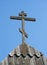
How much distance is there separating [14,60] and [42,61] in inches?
37.2

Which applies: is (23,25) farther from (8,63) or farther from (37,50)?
(8,63)

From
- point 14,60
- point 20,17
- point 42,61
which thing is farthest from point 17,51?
point 20,17

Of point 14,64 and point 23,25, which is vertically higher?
point 23,25

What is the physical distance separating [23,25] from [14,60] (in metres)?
1.49

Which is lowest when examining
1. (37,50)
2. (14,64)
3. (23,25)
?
(14,64)

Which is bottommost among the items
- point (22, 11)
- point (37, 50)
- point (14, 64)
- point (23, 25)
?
point (14, 64)

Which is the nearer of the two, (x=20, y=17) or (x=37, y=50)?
(x=37, y=50)

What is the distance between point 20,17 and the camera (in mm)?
8805

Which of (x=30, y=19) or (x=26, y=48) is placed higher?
(x=30, y=19)

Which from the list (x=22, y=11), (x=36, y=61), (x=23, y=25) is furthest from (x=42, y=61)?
(x=22, y=11)

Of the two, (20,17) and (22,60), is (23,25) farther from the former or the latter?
(22,60)

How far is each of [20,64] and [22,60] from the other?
159mm

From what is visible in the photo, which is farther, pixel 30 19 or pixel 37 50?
pixel 30 19

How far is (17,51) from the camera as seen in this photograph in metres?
7.86
